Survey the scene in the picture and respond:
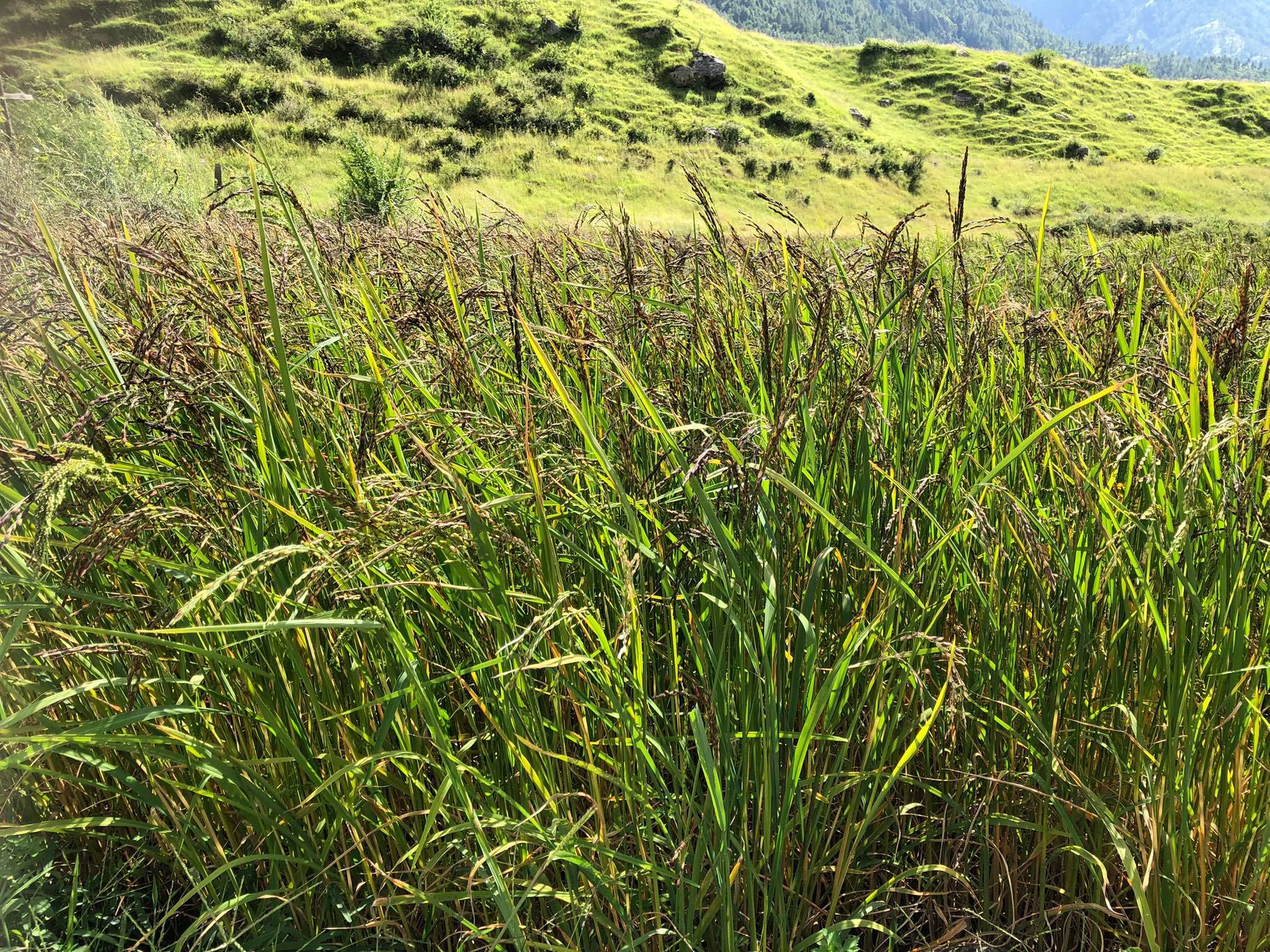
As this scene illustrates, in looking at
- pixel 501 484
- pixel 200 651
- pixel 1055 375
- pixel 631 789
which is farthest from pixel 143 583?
pixel 1055 375

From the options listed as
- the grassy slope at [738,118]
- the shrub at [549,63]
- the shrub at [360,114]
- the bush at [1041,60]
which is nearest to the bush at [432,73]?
the grassy slope at [738,118]

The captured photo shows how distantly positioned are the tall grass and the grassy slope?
47.1 feet

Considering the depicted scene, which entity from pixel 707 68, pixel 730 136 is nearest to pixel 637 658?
pixel 730 136

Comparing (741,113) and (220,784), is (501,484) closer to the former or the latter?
(220,784)

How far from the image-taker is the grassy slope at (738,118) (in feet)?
78.4

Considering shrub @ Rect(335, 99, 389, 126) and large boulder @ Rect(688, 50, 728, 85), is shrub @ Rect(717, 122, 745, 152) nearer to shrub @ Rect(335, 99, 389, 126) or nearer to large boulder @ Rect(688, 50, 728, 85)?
large boulder @ Rect(688, 50, 728, 85)

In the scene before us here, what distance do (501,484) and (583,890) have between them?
598mm

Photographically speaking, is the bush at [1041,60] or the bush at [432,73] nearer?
the bush at [432,73]

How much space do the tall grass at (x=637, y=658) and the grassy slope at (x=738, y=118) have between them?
14.3 meters

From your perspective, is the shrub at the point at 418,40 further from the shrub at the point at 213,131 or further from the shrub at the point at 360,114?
the shrub at the point at 213,131

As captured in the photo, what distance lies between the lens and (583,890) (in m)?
1.04

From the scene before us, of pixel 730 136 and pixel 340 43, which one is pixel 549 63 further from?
pixel 730 136

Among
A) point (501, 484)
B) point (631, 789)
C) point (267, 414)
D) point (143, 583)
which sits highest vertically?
point (267, 414)

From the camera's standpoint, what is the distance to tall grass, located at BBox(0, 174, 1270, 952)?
927 mm
